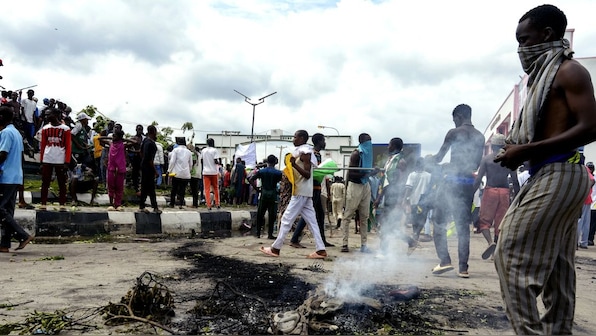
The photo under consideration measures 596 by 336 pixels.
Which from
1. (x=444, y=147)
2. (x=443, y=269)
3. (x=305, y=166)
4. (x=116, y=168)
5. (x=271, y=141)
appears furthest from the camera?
(x=271, y=141)

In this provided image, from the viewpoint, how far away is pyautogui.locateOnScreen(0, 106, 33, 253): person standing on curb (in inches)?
230

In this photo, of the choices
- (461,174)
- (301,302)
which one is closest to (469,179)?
(461,174)

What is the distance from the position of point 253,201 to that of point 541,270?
51.5 feet

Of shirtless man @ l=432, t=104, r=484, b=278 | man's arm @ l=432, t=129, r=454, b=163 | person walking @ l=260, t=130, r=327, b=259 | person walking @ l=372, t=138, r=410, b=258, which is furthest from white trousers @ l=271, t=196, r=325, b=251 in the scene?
man's arm @ l=432, t=129, r=454, b=163

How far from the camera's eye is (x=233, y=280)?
15.0 feet

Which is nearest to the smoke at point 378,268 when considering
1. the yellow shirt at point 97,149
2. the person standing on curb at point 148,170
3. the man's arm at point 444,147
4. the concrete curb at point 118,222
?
the man's arm at point 444,147

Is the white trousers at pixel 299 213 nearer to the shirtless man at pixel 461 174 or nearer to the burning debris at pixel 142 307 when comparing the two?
the shirtless man at pixel 461 174

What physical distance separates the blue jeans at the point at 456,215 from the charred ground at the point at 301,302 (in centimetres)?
101

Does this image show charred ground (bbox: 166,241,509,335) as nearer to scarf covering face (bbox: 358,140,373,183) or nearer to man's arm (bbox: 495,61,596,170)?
man's arm (bbox: 495,61,596,170)

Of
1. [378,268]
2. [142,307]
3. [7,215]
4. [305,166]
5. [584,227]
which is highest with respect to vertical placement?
[305,166]

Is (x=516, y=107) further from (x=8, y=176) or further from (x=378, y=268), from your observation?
(x=8, y=176)

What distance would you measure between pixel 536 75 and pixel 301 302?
2461mm

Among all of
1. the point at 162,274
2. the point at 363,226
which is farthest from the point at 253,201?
the point at 162,274

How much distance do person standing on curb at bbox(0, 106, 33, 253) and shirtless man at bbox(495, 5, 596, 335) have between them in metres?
5.90
